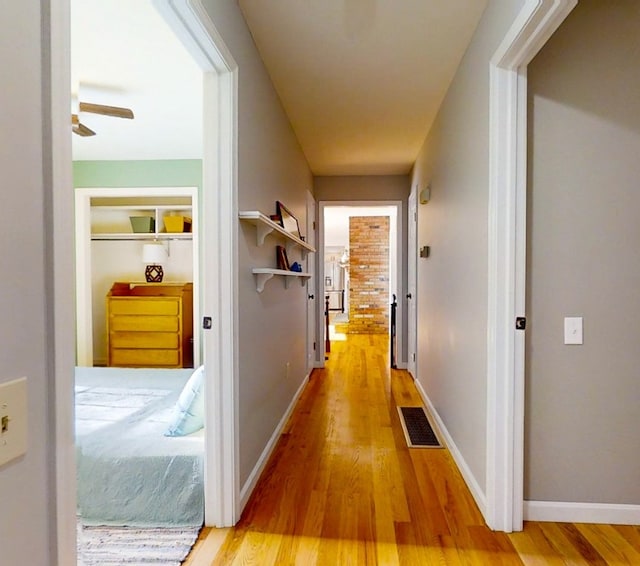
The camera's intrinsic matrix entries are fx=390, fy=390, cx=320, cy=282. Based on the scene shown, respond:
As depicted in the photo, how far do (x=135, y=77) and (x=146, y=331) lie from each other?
2894 mm

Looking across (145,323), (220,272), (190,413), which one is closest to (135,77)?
(220,272)

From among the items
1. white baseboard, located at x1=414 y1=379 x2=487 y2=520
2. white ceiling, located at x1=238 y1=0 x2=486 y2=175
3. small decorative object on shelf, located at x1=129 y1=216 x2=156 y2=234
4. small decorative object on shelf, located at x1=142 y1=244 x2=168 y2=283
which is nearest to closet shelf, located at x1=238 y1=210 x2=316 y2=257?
white ceiling, located at x1=238 y1=0 x2=486 y2=175

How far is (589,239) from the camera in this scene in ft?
5.83

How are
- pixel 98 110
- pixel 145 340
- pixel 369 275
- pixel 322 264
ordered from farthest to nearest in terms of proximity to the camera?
pixel 369 275 → pixel 322 264 → pixel 145 340 → pixel 98 110

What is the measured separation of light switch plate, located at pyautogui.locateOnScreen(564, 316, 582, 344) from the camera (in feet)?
5.85

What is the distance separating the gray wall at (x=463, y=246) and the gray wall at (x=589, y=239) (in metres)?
0.24

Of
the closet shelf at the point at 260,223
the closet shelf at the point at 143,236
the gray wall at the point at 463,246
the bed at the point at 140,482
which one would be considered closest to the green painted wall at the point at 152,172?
the closet shelf at the point at 143,236

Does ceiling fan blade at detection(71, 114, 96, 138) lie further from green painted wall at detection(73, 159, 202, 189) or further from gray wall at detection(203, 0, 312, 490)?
green painted wall at detection(73, 159, 202, 189)

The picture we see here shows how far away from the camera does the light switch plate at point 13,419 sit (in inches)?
22.9

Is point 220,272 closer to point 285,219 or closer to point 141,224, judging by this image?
point 285,219

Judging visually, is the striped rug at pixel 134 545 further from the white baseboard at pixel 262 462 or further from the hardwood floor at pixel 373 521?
the white baseboard at pixel 262 462

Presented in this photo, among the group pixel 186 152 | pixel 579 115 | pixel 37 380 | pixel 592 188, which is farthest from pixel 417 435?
pixel 186 152

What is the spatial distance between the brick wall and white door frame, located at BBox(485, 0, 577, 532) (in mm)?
6449

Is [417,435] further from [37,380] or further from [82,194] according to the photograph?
[82,194]
